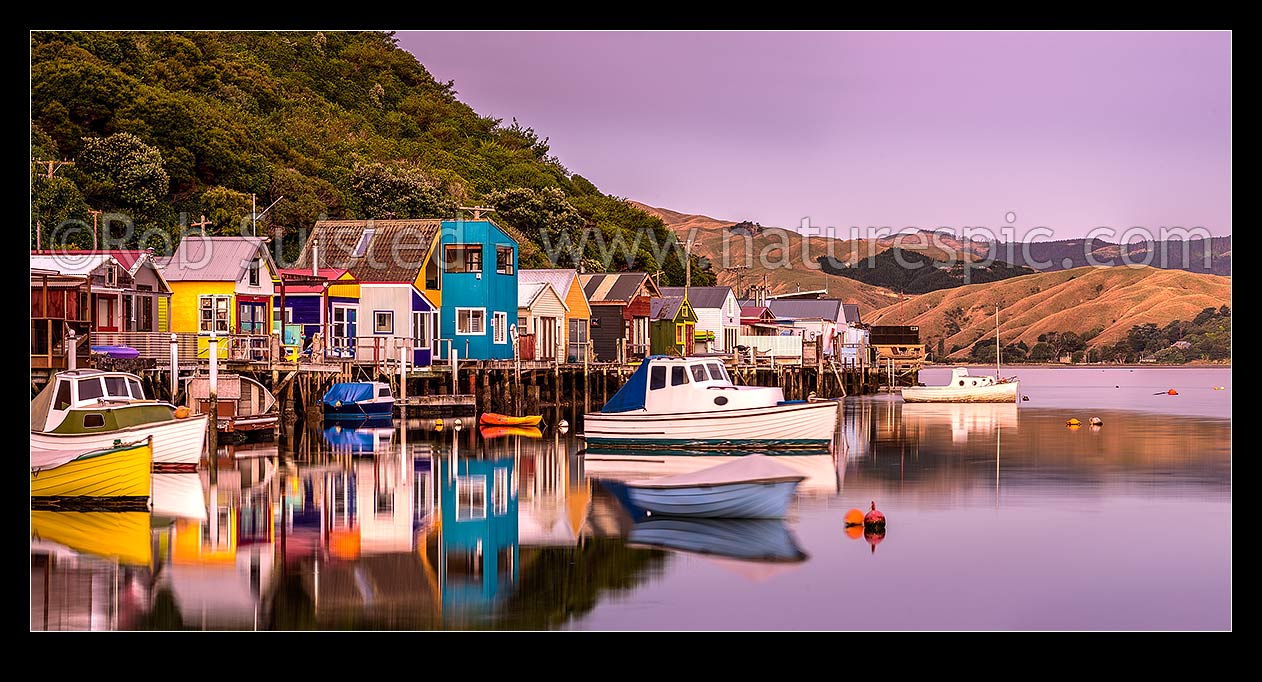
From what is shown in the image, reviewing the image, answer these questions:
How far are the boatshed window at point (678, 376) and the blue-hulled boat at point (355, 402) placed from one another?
1531 centimetres

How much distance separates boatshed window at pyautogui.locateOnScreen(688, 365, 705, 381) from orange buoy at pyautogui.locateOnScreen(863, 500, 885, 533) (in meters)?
11.1

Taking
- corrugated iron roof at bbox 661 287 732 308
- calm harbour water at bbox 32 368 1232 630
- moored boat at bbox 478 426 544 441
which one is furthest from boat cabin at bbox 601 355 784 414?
corrugated iron roof at bbox 661 287 732 308

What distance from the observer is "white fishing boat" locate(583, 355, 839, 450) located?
32375mm

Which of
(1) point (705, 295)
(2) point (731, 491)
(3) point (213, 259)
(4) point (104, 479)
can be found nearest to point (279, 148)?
(1) point (705, 295)

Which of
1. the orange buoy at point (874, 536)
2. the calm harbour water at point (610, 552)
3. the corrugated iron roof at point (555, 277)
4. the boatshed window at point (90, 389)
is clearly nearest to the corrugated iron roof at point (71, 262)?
the calm harbour water at point (610, 552)

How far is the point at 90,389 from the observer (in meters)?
26.2

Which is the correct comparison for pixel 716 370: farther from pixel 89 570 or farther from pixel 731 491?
pixel 89 570

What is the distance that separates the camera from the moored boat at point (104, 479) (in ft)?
76.4

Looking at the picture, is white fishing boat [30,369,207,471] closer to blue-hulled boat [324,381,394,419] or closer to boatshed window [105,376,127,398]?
boatshed window [105,376,127,398]

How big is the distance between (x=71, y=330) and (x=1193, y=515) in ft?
88.0

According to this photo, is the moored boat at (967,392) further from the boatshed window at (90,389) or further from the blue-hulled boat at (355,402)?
the boatshed window at (90,389)
